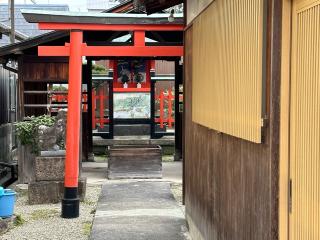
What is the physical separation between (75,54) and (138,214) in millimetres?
2645

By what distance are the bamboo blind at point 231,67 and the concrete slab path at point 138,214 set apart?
6.27 feet

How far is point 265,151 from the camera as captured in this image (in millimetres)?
3691

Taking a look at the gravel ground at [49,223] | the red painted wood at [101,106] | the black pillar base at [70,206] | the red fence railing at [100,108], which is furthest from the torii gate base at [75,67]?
the red painted wood at [101,106]

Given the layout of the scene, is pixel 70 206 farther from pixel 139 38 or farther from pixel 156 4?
pixel 156 4

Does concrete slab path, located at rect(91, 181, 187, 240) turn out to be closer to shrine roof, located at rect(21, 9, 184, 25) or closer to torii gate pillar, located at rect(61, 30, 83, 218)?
torii gate pillar, located at rect(61, 30, 83, 218)

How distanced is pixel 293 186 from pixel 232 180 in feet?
4.37

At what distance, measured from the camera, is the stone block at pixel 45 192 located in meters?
9.80

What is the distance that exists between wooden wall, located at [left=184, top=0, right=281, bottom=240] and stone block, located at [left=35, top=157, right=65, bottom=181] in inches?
120

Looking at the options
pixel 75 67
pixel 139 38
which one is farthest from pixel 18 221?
pixel 139 38

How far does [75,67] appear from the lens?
29.6 feet

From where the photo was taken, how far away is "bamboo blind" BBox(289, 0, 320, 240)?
303 centimetres

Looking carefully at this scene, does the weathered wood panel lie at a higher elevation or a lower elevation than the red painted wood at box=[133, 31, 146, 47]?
lower

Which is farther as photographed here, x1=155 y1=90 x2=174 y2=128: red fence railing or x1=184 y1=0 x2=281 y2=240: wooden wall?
x1=155 y1=90 x2=174 y2=128: red fence railing

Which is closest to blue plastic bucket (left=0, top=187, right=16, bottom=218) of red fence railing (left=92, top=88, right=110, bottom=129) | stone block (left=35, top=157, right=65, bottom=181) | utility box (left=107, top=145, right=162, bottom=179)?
stone block (left=35, top=157, right=65, bottom=181)
